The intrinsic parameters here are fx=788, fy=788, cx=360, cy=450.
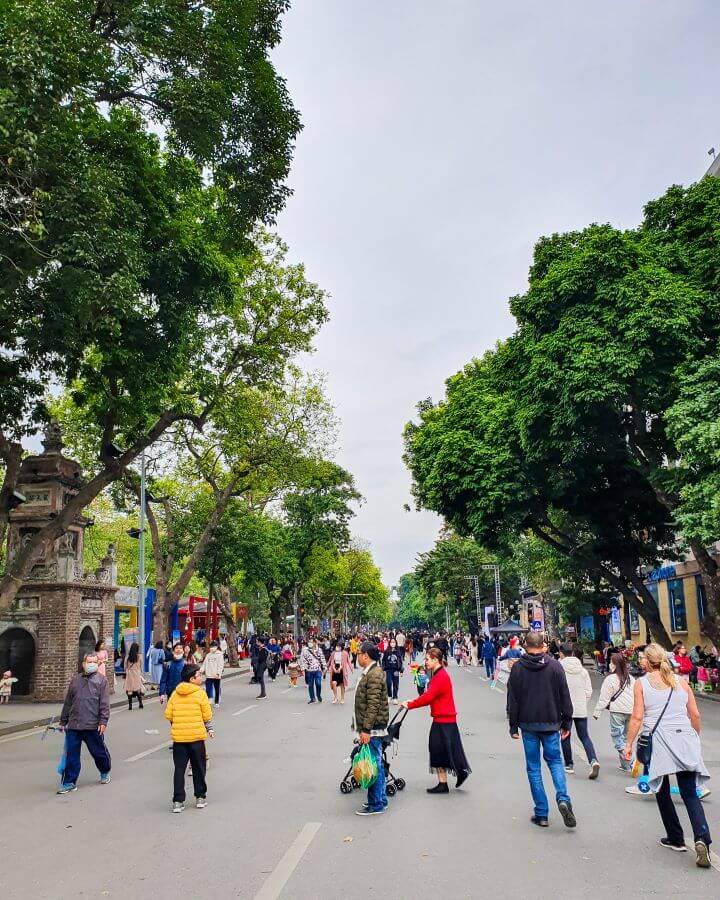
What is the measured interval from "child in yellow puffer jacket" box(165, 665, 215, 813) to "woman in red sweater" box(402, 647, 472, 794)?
218 centimetres

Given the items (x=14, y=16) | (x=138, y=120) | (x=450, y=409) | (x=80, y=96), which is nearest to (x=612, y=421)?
(x=450, y=409)

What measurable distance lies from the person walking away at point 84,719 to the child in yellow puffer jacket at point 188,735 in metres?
1.54

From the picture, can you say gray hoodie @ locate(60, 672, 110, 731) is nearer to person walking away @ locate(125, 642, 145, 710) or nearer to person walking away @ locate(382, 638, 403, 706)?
person walking away @ locate(125, 642, 145, 710)

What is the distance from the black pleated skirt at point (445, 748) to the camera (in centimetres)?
859

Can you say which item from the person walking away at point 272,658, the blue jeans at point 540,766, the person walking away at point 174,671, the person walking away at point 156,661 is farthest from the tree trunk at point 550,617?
the blue jeans at point 540,766

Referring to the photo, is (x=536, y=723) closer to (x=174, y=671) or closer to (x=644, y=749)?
(x=644, y=749)

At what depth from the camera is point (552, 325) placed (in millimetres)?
21172

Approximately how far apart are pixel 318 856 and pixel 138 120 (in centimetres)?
1200

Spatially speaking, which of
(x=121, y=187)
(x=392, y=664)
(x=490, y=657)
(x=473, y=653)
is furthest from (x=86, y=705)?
(x=473, y=653)

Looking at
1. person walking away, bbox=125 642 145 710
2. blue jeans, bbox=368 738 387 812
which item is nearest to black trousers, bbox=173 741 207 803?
blue jeans, bbox=368 738 387 812

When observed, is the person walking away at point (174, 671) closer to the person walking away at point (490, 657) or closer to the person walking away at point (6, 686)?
the person walking away at point (6, 686)

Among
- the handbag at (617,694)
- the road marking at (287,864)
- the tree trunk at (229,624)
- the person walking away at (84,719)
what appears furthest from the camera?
the tree trunk at (229,624)

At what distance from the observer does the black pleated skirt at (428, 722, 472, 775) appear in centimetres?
859

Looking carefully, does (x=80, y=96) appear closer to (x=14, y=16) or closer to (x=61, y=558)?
(x=14, y=16)
